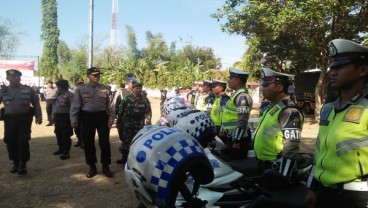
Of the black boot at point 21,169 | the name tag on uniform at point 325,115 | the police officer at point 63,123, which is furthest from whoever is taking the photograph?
the police officer at point 63,123

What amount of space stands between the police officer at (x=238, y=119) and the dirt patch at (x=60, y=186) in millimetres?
1720

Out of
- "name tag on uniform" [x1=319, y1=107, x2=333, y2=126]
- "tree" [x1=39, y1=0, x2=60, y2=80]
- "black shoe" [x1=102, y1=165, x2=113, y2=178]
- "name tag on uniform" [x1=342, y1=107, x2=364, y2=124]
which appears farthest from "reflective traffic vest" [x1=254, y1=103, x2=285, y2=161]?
"tree" [x1=39, y1=0, x2=60, y2=80]

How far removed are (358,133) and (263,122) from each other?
137 cm

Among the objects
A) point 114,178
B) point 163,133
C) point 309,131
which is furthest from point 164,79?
point 163,133

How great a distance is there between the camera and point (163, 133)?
228 cm

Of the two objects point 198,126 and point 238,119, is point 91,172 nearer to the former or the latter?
point 238,119

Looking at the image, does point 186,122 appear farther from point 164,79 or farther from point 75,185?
point 164,79

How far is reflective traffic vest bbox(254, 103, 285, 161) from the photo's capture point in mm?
3230

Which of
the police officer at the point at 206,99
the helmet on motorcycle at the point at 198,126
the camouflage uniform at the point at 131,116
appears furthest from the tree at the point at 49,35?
the helmet on motorcycle at the point at 198,126

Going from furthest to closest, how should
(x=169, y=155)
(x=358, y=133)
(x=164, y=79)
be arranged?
(x=164, y=79) < (x=169, y=155) < (x=358, y=133)

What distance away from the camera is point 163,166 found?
2100 millimetres

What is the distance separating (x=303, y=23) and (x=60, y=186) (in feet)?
38.1

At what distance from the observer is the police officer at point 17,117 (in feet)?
20.2

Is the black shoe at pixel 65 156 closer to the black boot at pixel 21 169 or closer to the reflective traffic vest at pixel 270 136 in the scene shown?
the black boot at pixel 21 169
